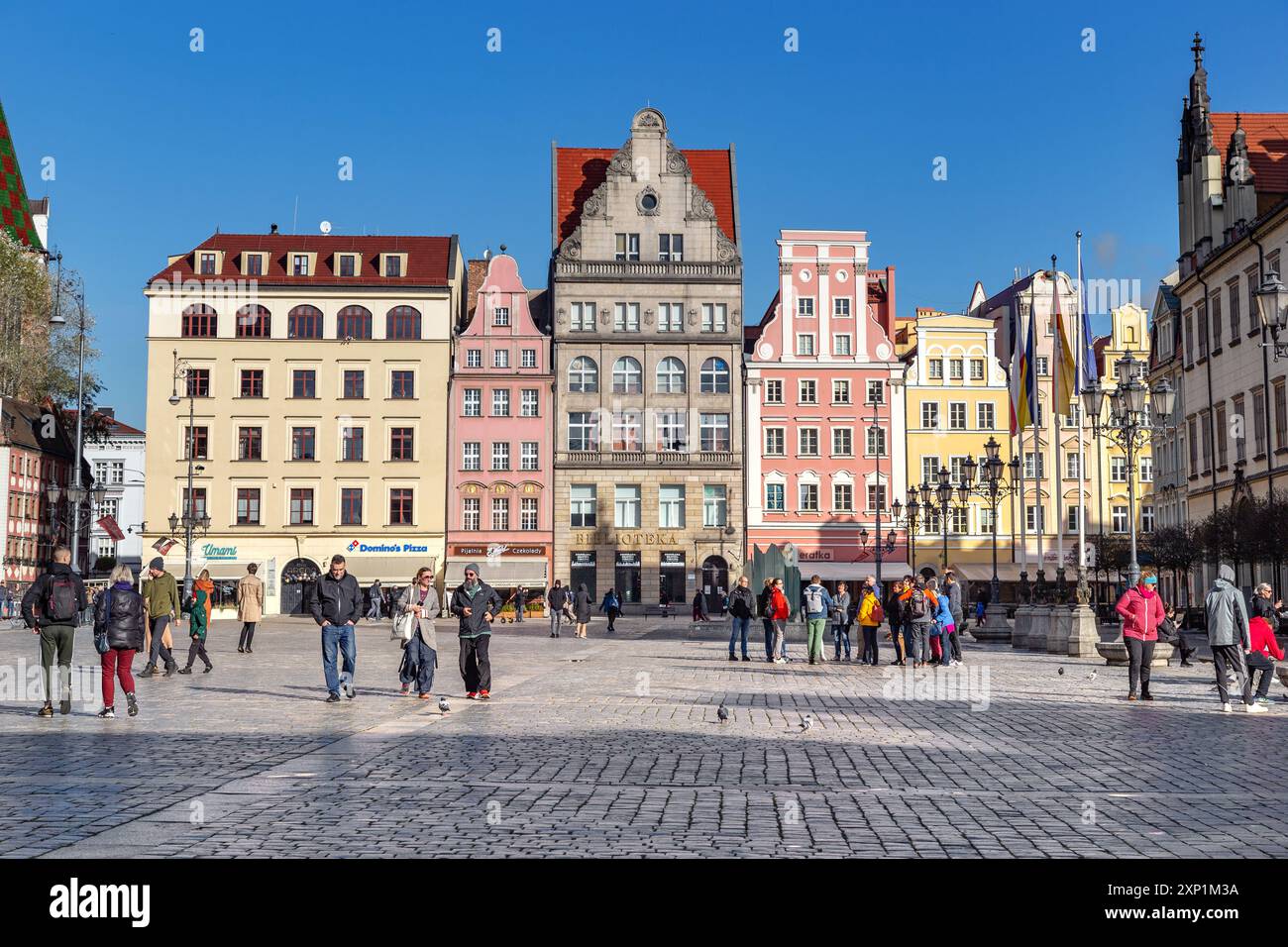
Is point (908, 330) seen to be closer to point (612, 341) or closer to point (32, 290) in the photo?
point (612, 341)

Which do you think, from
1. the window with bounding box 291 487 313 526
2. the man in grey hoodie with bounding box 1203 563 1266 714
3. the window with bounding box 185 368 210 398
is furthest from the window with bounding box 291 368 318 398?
the man in grey hoodie with bounding box 1203 563 1266 714

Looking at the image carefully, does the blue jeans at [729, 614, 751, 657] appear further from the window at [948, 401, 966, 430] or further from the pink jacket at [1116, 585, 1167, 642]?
the window at [948, 401, 966, 430]

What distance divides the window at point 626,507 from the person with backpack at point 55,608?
51641mm

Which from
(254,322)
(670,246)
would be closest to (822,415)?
(670,246)

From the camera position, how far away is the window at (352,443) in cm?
6750

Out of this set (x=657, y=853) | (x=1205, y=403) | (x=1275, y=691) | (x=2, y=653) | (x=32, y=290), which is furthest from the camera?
(x=32, y=290)

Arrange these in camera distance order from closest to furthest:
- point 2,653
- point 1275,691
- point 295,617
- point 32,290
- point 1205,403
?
1. point 1275,691
2. point 2,653
3. point 1205,403
4. point 295,617
5. point 32,290

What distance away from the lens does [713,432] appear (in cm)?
6762

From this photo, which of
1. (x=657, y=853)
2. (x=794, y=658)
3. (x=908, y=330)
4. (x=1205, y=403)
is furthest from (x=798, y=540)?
(x=657, y=853)

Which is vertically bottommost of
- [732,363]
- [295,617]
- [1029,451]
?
[295,617]

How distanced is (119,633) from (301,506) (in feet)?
176

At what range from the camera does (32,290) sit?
67312 millimetres

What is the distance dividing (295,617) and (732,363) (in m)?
23.7

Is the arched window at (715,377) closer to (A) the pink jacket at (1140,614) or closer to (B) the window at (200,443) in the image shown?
(B) the window at (200,443)
